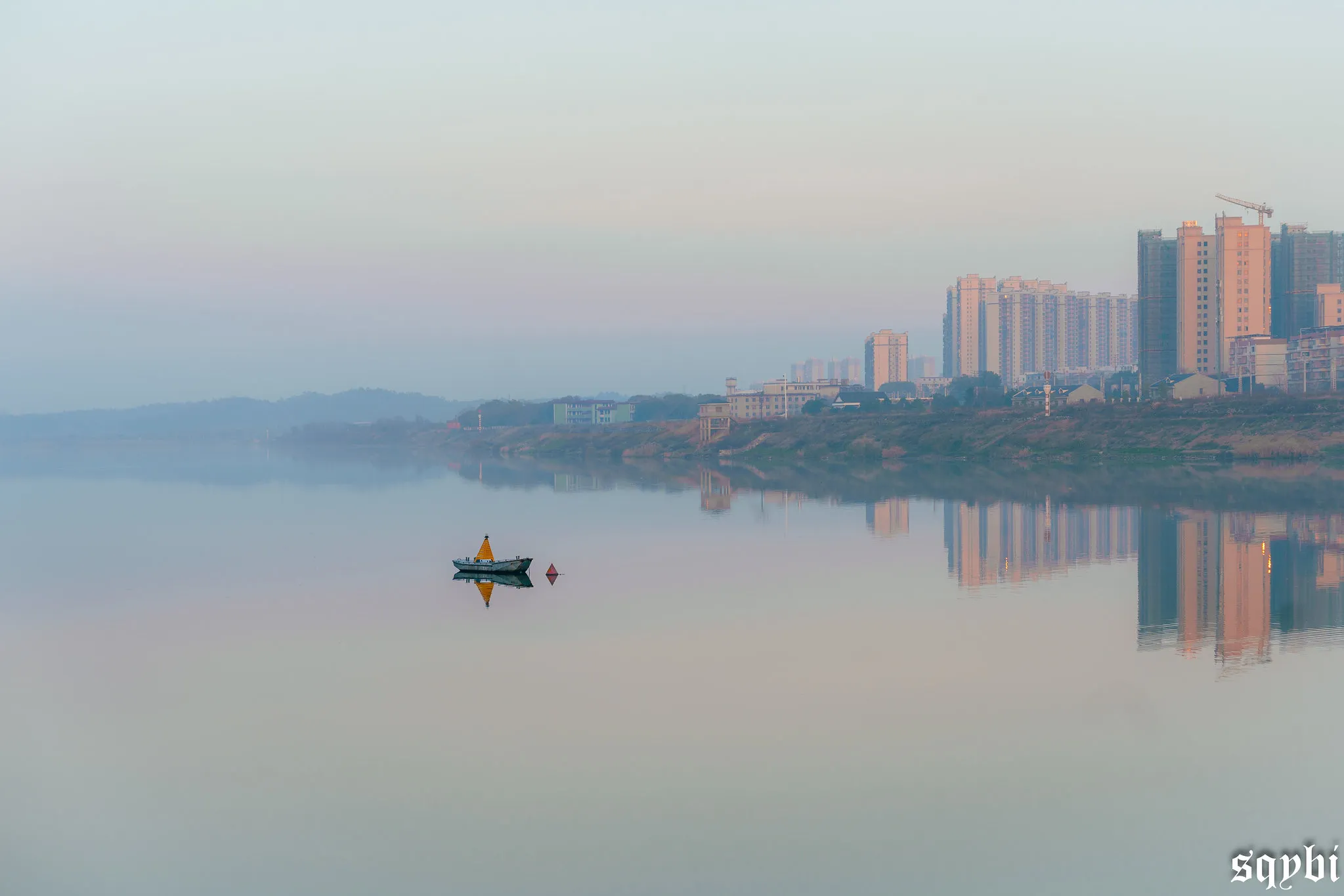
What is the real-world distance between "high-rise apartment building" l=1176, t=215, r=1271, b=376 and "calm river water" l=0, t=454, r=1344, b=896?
58.0 metres

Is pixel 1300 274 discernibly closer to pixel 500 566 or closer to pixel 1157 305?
pixel 1157 305

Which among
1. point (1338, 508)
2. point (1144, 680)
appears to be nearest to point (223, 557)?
point (1144, 680)

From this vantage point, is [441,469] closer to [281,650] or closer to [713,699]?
[281,650]

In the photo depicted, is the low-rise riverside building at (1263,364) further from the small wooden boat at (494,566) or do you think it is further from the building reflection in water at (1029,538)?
the small wooden boat at (494,566)

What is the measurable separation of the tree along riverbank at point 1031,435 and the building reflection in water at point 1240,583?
25.5 metres

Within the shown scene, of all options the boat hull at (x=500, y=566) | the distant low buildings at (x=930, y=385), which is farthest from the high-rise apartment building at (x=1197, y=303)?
the boat hull at (x=500, y=566)

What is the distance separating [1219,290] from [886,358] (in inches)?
2392

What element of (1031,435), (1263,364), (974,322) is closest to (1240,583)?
(1031,435)

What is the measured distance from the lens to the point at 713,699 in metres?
14.9

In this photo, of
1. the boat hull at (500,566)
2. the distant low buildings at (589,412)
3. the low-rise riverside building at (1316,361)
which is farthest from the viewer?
the distant low buildings at (589,412)

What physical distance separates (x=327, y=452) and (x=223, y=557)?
10349 cm

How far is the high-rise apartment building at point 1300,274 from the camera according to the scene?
8644cm

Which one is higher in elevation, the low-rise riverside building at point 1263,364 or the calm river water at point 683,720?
the low-rise riverside building at point 1263,364

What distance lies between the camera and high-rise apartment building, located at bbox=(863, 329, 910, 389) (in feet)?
464
